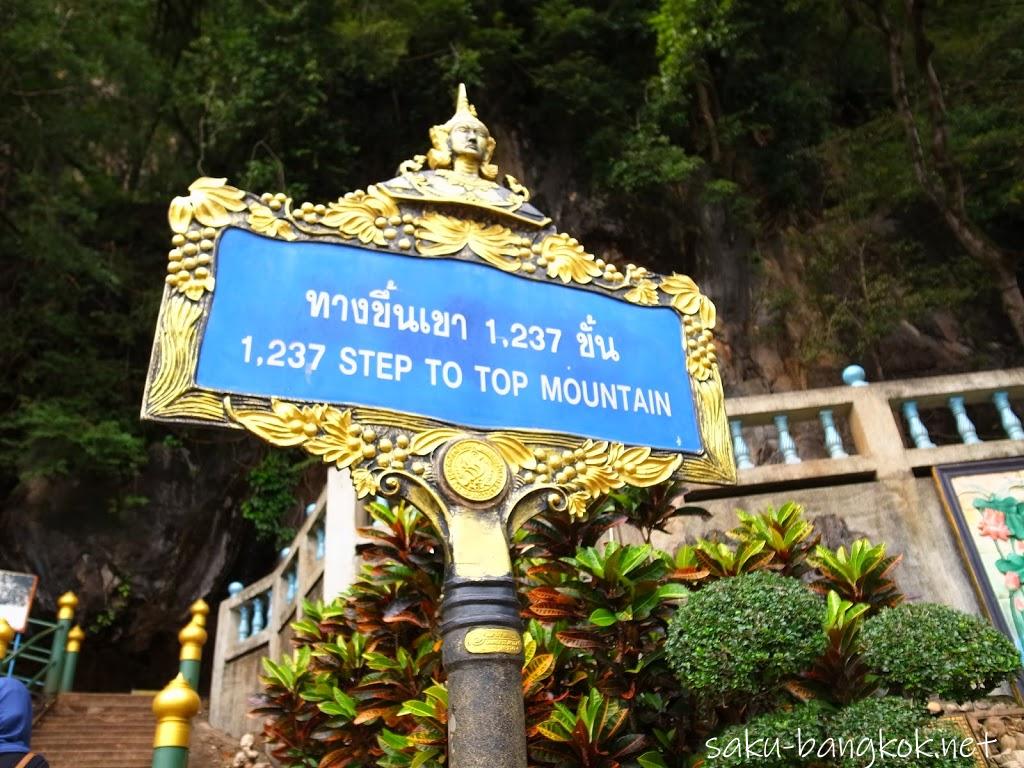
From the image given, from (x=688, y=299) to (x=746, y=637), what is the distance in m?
1.46

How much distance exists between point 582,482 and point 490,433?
0.37 meters

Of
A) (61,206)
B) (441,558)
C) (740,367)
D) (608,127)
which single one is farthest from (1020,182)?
(61,206)

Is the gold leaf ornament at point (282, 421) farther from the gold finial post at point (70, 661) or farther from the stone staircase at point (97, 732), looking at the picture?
the gold finial post at point (70, 661)

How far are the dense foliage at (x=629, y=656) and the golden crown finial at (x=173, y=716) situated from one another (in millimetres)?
885

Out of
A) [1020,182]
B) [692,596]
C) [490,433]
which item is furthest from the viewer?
[1020,182]

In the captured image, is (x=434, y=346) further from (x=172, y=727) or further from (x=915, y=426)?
(x=915, y=426)

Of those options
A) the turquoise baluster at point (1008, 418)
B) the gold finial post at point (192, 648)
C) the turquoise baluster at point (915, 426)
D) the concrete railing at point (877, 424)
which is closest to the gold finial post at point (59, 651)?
the gold finial post at point (192, 648)

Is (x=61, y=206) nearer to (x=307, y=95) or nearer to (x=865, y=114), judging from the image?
(x=307, y=95)

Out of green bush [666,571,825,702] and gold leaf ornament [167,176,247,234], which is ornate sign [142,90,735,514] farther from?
green bush [666,571,825,702]

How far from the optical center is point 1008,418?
226 inches

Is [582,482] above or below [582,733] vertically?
above

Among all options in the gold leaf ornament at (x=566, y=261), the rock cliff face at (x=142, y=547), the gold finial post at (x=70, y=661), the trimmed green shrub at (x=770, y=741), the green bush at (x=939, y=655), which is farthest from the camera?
the rock cliff face at (x=142, y=547)

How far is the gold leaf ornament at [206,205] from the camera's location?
2.85 m

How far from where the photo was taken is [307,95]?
12.0 meters
